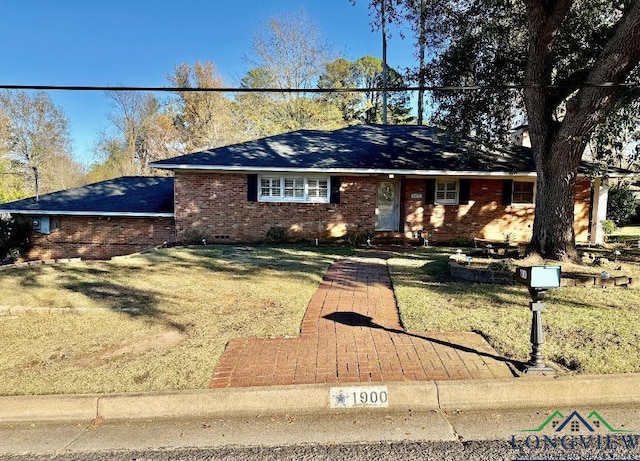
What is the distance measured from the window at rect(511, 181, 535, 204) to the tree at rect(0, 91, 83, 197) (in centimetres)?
3190

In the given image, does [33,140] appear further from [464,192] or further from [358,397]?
[358,397]

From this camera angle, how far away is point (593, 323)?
15.7 ft

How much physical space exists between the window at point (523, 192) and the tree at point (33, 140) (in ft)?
105

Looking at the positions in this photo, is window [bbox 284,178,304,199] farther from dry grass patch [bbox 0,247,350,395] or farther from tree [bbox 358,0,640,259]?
tree [bbox 358,0,640,259]

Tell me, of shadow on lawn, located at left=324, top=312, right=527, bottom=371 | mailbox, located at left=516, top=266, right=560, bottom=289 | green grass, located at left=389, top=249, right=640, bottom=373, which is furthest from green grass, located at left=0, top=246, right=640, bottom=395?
mailbox, located at left=516, top=266, right=560, bottom=289

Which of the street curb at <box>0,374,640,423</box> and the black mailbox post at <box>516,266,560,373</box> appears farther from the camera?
the black mailbox post at <box>516,266,560,373</box>

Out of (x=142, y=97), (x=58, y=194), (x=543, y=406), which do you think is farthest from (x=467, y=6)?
(x=142, y=97)

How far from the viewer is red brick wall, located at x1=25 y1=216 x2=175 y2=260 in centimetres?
1397

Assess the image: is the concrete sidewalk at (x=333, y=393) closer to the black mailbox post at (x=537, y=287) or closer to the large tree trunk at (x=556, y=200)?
the black mailbox post at (x=537, y=287)

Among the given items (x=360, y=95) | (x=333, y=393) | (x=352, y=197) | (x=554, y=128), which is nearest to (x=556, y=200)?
(x=554, y=128)

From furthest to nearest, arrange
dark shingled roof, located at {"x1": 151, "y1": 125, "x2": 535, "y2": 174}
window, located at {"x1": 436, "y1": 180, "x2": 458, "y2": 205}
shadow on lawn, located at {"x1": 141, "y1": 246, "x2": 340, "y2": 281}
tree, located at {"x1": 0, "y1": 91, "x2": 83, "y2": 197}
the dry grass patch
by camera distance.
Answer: tree, located at {"x1": 0, "y1": 91, "x2": 83, "y2": 197}
window, located at {"x1": 436, "y1": 180, "x2": 458, "y2": 205}
dark shingled roof, located at {"x1": 151, "y1": 125, "x2": 535, "y2": 174}
shadow on lawn, located at {"x1": 141, "y1": 246, "x2": 340, "y2": 281}
the dry grass patch

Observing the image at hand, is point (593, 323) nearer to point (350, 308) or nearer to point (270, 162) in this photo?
point (350, 308)

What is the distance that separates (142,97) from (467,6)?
33023 millimetres

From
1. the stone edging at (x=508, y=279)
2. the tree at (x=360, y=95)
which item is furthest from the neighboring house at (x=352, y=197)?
the tree at (x=360, y=95)
